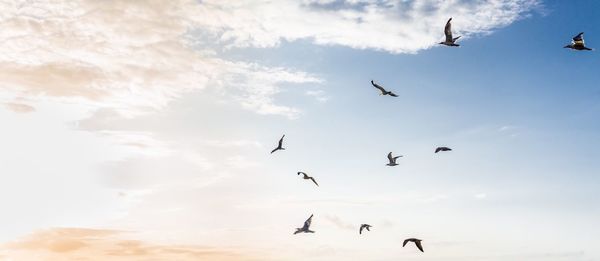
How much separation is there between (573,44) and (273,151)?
2804 cm

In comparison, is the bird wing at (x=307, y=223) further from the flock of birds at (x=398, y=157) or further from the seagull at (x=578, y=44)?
the seagull at (x=578, y=44)

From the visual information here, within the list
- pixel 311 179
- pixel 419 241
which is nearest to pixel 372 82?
pixel 311 179

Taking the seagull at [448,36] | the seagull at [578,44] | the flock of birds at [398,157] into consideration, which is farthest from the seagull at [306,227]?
the seagull at [578,44]

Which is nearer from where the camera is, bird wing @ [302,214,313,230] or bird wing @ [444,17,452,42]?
bird wing @ [444,17,452,42]

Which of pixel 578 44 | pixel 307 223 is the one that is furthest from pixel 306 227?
pixel 578 44

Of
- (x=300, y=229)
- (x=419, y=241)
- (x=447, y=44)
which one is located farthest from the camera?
(x=300, y=229)

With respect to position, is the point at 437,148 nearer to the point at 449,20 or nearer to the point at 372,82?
the point at 372,82

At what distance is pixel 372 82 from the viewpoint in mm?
48969

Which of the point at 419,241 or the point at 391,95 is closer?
the point at 419,241

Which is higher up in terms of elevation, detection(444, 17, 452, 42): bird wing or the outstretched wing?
detection(444, 17, 452, 42): bird wing

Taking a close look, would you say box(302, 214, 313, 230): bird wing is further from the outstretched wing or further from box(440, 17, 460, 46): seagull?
the outstretched wing

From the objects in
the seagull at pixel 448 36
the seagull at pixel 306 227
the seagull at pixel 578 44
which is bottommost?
the seagull at pixel 306 227

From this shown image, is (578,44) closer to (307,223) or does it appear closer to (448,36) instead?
(448,36)

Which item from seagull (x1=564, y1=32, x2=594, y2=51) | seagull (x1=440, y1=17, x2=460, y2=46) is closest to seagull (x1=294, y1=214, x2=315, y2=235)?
seagull (x1=440, y1=17, x2=460, y2=46)
